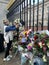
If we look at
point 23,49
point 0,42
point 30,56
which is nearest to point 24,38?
point 23,49

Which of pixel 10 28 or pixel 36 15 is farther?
pixel 10 28

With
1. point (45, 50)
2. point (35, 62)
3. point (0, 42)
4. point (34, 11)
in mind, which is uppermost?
point (34, 11)

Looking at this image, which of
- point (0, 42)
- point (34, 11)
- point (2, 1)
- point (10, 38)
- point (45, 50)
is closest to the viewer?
point (45, 50)

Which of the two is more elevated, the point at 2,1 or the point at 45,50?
the point at 2,1

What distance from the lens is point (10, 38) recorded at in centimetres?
509

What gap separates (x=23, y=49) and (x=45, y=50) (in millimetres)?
707

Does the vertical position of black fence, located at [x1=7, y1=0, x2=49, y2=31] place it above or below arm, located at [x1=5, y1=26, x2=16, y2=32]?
above

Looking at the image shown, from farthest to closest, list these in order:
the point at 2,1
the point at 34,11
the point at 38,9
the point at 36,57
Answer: the point at 2,1 → the point at 34,11 → the point at 38,9 → the point at 36,57

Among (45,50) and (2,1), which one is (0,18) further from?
(45,50)

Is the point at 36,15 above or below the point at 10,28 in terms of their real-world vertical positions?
above

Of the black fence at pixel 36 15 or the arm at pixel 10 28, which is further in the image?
the arm at pixel 10 28

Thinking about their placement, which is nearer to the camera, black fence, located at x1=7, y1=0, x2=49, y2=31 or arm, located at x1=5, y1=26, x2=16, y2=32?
black fence, located at x1=7, y1=0, x2=49, y2=31

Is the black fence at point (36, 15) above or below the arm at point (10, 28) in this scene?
above

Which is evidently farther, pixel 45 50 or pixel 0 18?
pixel 0 18
